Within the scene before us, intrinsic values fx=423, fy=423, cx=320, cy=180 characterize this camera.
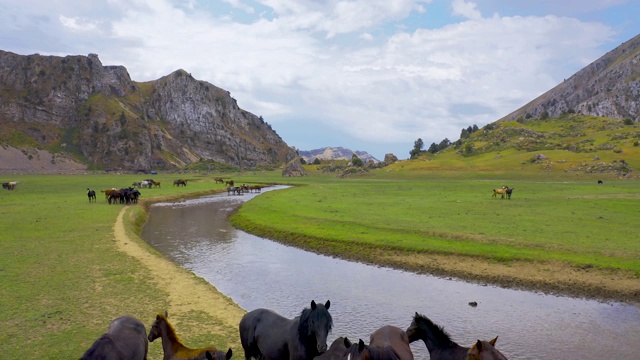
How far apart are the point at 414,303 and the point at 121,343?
479 inches

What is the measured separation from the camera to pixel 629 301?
59.6 feet

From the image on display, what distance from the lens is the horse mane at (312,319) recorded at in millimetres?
8635

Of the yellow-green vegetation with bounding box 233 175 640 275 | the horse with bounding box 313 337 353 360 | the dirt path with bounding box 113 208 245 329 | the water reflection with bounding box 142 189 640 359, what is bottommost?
the water reflection with bounding box 142 189 640 359

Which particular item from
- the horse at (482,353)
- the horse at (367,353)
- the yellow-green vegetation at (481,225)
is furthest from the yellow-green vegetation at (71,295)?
the yellow-green vegetation at (481,225)

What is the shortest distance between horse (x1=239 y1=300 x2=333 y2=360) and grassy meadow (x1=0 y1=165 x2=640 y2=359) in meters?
1.88

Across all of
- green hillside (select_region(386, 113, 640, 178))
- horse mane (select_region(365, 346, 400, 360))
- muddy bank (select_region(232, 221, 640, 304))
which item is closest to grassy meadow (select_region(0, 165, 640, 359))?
muddy bank (select_region(232, 221, 640, 304))

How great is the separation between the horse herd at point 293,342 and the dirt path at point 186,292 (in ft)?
12.8

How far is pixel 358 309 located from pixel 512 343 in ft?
19.0

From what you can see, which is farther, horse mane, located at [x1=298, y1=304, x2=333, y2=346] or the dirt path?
the dirt path

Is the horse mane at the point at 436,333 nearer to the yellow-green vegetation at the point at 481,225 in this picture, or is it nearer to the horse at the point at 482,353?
the horse at the point at 482,353

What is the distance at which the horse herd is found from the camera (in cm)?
817

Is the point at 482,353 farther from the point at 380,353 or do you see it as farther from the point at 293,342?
the point at 293,342

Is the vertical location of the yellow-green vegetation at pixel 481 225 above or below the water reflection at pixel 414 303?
above

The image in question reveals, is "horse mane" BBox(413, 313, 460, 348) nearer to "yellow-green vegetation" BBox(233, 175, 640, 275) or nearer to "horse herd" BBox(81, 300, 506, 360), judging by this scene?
"horse herd" BBox(81, 300, 506, 360)
